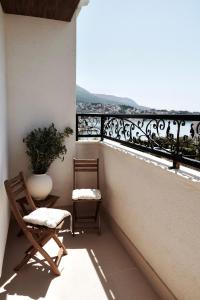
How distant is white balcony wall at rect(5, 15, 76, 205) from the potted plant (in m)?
0.20

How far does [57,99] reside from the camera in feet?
12.6

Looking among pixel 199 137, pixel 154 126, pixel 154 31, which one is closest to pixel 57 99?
pixel 154 126

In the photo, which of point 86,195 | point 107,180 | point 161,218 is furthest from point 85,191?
point 161,218

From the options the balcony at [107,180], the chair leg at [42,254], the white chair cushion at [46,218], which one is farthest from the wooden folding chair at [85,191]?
the chair leg at [42,254]

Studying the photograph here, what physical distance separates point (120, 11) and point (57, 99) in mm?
3423

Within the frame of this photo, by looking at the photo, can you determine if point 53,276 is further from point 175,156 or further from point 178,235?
point 175,156

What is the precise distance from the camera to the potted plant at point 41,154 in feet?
11.5

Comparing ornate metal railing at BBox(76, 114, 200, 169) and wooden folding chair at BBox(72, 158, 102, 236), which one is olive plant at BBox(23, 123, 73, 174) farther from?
ornate metal railing at BBox(76, 114, 200, 169)

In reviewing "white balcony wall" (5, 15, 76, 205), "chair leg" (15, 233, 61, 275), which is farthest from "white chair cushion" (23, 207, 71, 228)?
"white balcony wall" (5, 15, 76, 205)

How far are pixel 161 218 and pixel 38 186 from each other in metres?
1.89

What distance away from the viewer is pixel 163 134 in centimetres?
225

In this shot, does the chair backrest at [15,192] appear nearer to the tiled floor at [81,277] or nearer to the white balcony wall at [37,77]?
the tiled floor at [81,277]

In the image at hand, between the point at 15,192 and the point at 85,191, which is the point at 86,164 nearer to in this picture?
the point at 85,191

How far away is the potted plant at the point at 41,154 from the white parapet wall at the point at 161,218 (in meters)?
0.90
